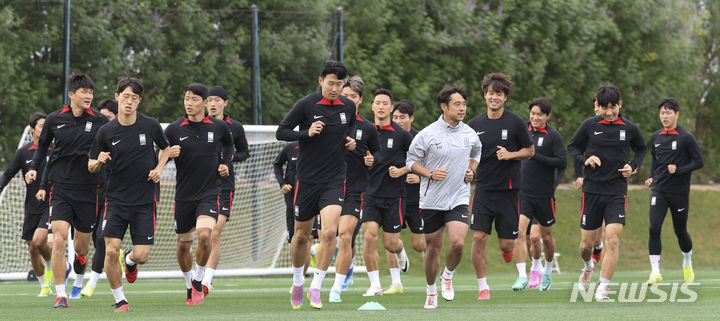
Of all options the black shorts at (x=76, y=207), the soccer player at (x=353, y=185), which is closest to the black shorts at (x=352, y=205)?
the soccer player at (x=353, y=185)

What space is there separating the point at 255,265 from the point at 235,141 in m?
8.75

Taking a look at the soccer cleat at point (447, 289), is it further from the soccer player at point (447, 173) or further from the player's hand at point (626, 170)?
the player's hand at point (626, 170)

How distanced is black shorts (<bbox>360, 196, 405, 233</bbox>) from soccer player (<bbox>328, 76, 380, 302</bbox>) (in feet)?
3.01

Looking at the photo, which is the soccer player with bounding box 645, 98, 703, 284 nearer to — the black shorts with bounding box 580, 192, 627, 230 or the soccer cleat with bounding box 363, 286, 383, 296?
the black shorts with bounding box 580, 192, 627, 230

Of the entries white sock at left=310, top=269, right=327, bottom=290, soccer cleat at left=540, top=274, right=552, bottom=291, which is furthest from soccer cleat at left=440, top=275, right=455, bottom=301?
soccer cleat at left=540, top=274, right=552, bottom=291

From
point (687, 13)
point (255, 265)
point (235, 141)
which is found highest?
point (687, 13)

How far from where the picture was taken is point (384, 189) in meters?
14.0

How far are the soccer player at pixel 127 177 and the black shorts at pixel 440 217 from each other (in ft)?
9.40

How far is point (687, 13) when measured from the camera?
40.2 meters

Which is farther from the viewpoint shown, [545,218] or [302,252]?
[545,218]

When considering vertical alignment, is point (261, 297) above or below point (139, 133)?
below

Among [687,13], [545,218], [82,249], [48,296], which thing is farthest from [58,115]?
[687,13]

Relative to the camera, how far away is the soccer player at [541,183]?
50.1 ft

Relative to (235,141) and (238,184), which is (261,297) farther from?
(238,184)
